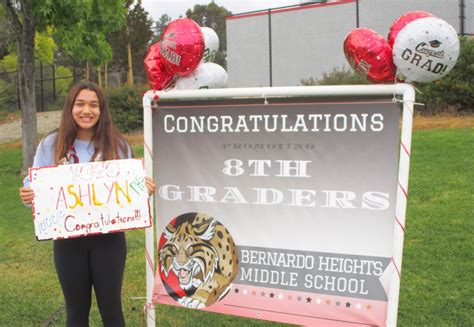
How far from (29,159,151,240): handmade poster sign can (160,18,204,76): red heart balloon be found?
2.10ft

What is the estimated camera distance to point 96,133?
2.83 metres

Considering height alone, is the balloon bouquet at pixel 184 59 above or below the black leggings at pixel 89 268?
above

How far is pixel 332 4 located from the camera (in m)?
17.5

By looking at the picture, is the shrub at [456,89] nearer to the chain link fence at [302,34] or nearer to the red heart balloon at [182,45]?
the chain link fence at [302,34]

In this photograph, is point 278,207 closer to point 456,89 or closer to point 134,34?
point 456,89

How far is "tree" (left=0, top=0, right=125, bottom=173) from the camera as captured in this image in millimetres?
8617

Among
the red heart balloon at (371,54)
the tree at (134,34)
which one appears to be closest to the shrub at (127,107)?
the tree at (134,34)

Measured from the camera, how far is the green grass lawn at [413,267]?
3695 mm

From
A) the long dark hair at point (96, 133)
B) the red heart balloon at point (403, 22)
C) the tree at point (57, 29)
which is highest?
the tree at point (57, 29)

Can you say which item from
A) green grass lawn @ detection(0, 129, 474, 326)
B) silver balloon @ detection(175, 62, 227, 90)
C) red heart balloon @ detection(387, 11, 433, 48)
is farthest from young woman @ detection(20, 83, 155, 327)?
red heart balloon @ detection(387, 11, 433, 48)

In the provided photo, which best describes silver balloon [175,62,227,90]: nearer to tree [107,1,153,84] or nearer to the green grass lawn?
the green grass lawn

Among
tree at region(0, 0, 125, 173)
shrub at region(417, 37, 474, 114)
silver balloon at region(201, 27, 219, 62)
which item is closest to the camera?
silver balloon at region(201, 27, 219, 62)

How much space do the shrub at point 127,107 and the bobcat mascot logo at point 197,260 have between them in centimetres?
1305

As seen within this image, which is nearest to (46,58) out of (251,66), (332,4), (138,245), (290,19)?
(251,66)
